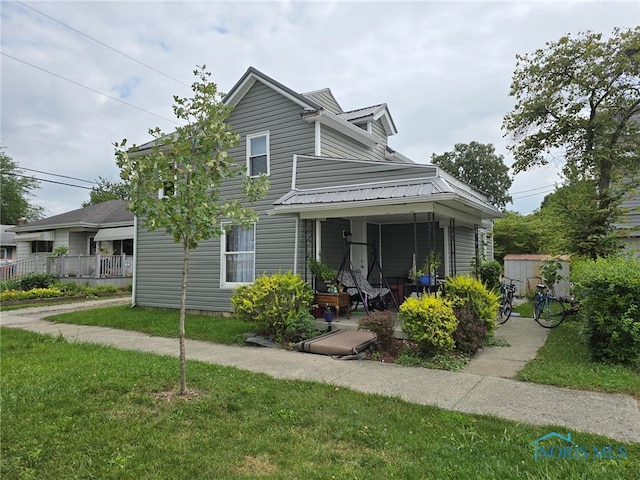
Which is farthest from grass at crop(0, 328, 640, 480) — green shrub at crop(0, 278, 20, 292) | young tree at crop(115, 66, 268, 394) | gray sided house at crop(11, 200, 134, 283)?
gray sided house at crop(11, 200, 134, 283)

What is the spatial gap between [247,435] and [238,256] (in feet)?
24.5

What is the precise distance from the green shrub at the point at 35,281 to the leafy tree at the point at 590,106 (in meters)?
20.4

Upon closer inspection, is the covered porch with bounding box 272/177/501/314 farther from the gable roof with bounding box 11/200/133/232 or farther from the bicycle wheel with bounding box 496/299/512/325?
the gable roof with bounding box 11/200/133/232

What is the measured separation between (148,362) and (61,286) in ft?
49.0

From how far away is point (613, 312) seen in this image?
18.7 feet

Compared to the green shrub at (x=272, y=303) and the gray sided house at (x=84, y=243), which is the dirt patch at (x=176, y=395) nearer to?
the green shrub at (x=272, y=303)

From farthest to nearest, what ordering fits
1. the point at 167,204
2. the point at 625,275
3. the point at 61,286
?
1. the point at 61,286
2. the point at 625,275
3. the point at 167,204

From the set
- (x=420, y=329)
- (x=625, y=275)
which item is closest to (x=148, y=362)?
(x=420, y=329)

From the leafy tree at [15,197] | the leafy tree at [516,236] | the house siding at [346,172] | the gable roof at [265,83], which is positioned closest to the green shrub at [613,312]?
the house siding at [346,172]

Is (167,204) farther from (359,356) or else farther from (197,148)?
(359,356)

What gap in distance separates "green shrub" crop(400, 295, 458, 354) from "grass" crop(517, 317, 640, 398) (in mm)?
1160

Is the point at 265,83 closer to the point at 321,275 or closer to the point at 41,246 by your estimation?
the point at 321,275

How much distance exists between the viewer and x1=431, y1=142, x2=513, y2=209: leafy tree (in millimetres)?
36719

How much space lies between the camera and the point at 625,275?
560 cm
